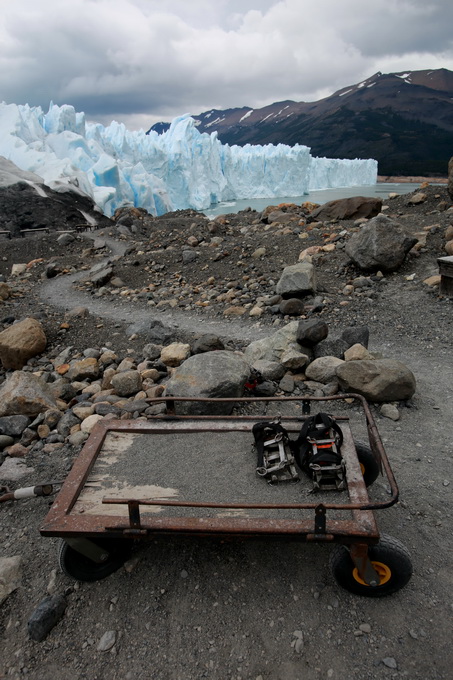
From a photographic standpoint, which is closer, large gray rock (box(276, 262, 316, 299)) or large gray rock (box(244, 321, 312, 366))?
large gray rock (box(244, 321, 312, 366))

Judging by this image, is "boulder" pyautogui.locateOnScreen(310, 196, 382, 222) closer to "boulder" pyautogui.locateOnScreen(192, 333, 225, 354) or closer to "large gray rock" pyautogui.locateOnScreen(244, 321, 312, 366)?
"large gray rock" pyautogui.locateOnScreen(244, 321, 312, 366)

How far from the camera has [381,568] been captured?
2188 mm

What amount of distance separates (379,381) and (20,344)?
16.4 ft

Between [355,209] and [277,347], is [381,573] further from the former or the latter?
[355,209]

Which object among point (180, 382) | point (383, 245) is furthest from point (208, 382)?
point (383, 245)

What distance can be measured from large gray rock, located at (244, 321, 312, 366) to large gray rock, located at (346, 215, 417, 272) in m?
3.39

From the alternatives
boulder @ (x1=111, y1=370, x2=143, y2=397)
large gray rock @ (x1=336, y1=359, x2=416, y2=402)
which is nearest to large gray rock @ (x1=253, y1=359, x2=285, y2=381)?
large gray rock @ (x1=336, y1=359, x2=416, y2=402)

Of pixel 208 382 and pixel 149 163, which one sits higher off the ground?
pixel 149 163

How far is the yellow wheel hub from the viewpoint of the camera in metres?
2.17

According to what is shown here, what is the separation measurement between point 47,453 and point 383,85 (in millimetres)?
141295

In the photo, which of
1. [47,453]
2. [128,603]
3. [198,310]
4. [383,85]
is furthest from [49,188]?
[383,85]

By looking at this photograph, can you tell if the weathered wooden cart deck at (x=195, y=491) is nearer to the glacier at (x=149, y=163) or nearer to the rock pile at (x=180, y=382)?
the rock pile at (x=180, y=382)

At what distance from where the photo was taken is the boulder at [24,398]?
13.5 ft

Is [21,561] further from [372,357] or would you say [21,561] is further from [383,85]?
[383,85]
